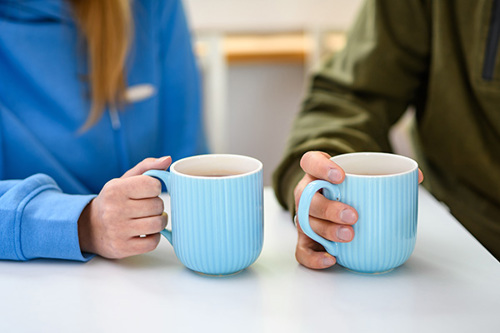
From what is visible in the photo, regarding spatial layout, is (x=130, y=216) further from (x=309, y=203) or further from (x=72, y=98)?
(x=72, y=98)

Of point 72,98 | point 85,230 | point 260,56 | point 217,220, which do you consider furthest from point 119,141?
point 260,56

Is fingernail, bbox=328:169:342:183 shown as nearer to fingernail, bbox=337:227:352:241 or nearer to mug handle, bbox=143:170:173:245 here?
fingernail, bbox=337:227:352:241

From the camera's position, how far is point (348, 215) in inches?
20.8

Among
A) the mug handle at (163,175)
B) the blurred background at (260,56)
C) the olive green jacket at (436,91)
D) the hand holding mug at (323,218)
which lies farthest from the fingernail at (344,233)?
the blurred background at (260,56)

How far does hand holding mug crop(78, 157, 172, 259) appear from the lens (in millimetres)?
576

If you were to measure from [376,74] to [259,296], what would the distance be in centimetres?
59

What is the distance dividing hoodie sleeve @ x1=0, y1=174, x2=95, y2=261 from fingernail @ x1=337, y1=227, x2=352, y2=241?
0.88ft

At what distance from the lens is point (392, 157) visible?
23.4 inches

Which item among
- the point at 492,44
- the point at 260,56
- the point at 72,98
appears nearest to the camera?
the point at 492,44

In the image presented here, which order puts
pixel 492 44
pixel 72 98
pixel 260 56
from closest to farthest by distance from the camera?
pixel 492 44 < pixel 72 98 < pixel 260 56

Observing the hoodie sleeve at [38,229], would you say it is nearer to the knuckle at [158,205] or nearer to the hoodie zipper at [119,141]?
the knuckle at [158,205]

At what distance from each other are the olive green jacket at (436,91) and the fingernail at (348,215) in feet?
1.02

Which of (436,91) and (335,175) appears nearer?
(335,175)

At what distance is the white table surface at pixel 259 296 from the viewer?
0.48 metres
